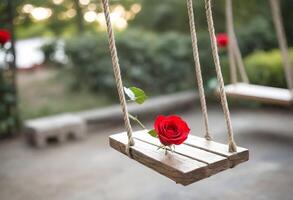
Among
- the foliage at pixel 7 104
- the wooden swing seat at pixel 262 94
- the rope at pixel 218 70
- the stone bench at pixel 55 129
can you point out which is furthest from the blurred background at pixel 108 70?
the rope at pixel 218 70

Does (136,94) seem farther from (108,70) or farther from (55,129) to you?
(108,70)

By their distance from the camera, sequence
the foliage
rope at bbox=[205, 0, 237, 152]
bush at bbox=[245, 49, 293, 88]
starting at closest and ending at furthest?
1. rope at bbox=[205, 0, 237, 152]
2. the foliage
3. bush at bbox=[245, 49, 293, 88]

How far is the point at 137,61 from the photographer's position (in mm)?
6801

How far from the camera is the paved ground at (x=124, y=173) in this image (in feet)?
11.5

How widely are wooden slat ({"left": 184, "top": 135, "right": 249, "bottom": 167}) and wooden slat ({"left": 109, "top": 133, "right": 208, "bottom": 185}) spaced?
170 mm

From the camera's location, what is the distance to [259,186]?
11.5 feet

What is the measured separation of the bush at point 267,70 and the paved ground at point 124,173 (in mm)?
749

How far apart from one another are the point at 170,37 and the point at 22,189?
408 cm

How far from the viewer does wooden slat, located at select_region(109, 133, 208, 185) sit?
1871 mm

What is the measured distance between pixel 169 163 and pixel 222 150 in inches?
13.3

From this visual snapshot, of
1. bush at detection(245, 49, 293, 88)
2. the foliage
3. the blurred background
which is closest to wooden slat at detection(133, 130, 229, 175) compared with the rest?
the blurred background

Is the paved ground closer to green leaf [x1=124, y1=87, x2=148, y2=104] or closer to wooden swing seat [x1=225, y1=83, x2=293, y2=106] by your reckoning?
wooden swing seat [x1=225, y1=83, x2=293, y2=106]

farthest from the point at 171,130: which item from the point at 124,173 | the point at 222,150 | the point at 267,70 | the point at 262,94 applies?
the point at 267,70

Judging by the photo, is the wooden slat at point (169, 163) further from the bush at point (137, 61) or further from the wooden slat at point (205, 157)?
the bush at point (137, 61)
